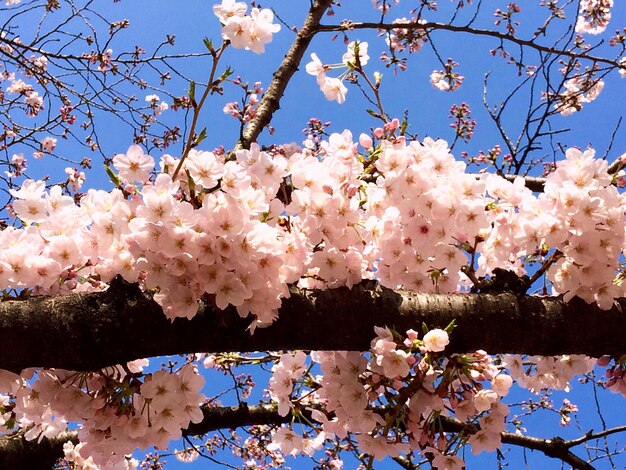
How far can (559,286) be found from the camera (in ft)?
6.11

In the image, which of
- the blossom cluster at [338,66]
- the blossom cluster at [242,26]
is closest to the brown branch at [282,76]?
the blossom cluster at [338,66]

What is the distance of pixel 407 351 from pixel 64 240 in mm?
1146

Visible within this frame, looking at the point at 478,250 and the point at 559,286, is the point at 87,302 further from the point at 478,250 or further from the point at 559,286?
the point at 559,286

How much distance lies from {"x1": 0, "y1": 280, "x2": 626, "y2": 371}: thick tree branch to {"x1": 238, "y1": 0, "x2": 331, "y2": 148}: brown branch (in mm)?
1737

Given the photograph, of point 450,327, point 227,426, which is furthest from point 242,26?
point 227,426

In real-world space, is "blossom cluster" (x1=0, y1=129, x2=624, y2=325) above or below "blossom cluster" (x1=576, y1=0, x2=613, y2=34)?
below

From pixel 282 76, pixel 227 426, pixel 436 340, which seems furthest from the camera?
pixel 282 76

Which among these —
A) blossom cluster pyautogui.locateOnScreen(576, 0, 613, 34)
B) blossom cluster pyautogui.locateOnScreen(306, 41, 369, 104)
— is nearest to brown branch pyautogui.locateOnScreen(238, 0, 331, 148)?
blossom cluster pyautogui.locateOnScreen(306, 41, 369, 104)

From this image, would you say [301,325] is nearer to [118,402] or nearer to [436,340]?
[436,340]

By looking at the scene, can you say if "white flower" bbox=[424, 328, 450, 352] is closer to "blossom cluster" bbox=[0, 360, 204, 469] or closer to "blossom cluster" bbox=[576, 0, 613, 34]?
"blossom cluster" bbox=[0, 360, 204, 469]

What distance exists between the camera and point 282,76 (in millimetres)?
3939

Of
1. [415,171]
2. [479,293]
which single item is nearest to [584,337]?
[479,293]

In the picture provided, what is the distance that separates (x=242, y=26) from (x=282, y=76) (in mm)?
2109

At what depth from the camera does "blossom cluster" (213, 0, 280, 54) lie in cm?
185
